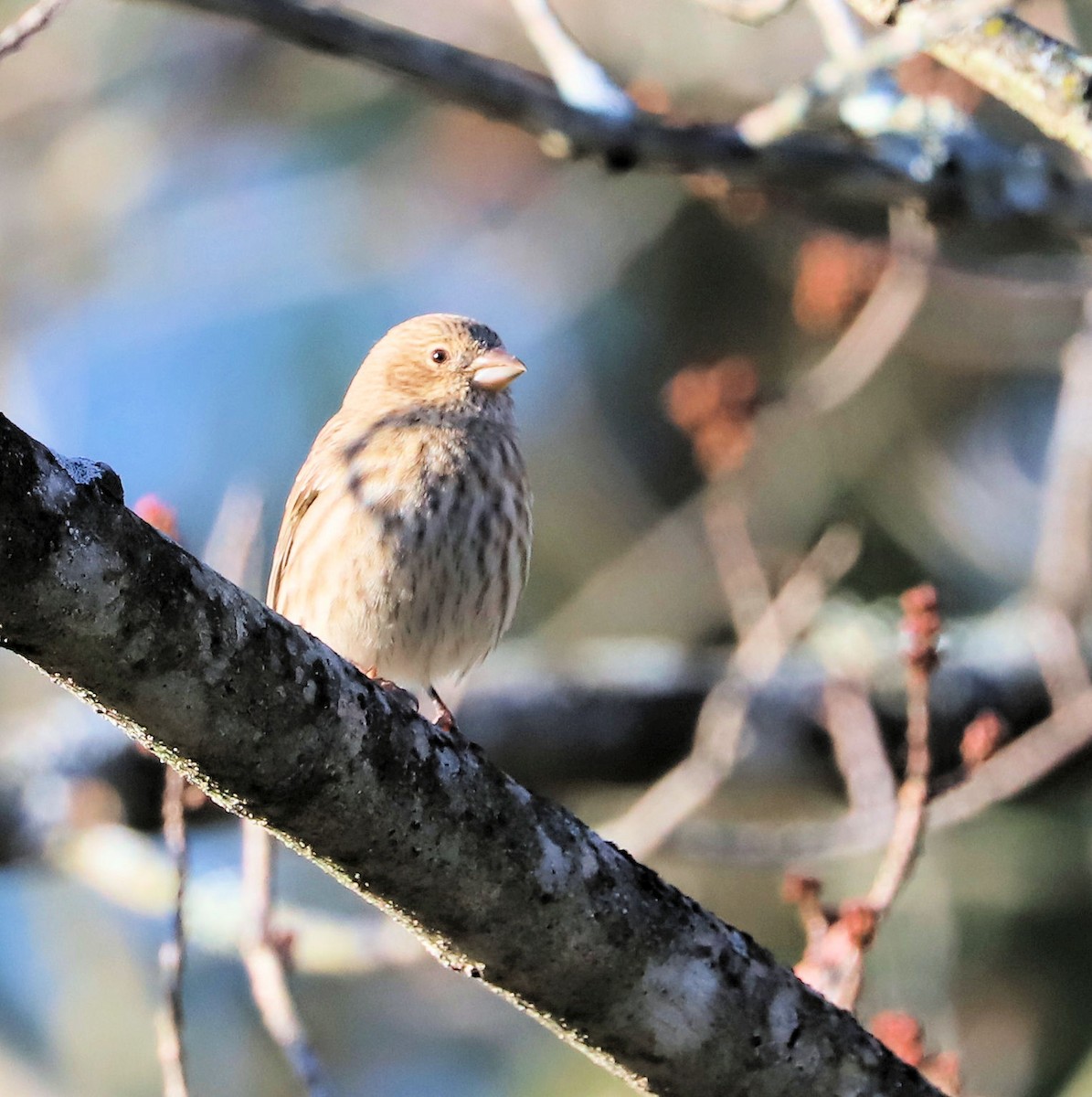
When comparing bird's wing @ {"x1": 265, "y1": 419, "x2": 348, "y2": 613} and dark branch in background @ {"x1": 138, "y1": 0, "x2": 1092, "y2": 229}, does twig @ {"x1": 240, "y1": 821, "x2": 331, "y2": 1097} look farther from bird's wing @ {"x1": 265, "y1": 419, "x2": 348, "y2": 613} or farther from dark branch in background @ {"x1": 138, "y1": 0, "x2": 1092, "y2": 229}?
dark branch in background @ {"x1": 138, "y1": 0, "x2": 1092, "y2": 229}

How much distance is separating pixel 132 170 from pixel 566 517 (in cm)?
385

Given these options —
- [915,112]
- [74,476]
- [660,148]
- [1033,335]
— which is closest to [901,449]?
[1033,335]

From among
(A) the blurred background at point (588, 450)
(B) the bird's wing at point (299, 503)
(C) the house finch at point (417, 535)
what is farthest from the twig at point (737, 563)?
(B) the bird's wing at point (299, 503)

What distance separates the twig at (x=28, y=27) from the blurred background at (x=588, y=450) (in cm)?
155

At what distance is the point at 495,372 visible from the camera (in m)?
5.01

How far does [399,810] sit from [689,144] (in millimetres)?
1926

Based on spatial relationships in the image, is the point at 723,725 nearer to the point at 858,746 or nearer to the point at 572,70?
the point at 858,746

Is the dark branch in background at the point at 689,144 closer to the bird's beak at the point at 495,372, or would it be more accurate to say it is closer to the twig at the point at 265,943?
the bird's beak at the point at 495,372

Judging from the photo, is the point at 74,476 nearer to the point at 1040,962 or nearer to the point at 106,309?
the point at 1040,962

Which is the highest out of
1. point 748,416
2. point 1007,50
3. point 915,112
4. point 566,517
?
point 1007,50

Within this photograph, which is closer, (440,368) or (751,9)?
(751,9)

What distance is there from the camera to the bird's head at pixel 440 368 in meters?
4.99

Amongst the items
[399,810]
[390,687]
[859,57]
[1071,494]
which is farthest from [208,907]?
[859,57]

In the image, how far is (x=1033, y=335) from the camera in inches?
337
